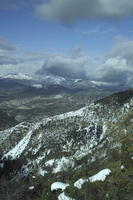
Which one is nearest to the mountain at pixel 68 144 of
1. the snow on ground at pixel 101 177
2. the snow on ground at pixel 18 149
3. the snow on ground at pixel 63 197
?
the snow on ground at pixel 18 149

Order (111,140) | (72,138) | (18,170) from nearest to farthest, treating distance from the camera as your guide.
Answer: (111,140) < (18,170) < (72,138)

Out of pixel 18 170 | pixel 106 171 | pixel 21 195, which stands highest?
pixel 106 171

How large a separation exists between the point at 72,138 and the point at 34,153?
19.7m

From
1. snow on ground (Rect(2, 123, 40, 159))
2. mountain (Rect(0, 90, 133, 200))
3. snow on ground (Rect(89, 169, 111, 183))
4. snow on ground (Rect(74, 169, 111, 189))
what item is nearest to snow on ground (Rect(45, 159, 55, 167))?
mountain (Rect(0, 90, 133, 200))

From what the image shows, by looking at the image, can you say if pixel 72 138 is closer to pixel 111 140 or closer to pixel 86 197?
pixel 111 140

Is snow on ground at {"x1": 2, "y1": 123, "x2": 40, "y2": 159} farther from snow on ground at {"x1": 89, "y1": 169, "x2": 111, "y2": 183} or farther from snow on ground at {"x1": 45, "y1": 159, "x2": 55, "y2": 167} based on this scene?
snow on ground at {"x1": 89, "y1": 169, "x2": 111, "y2": 183}

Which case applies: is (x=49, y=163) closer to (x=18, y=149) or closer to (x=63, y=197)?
(x=18, y=149)

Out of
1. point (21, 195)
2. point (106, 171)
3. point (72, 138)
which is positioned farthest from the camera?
point (72, 138)

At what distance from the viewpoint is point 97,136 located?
426 feet

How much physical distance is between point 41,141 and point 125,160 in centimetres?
10117

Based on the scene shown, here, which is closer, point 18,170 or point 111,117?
point 18,170

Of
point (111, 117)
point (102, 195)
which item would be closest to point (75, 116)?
point (111, 117)

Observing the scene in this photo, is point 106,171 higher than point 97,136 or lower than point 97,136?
higher

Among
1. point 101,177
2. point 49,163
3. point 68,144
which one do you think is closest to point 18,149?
point 68,144
